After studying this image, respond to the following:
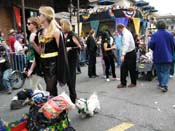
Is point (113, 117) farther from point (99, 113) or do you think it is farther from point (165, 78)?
point (165, 78)

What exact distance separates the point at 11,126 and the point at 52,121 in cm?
57

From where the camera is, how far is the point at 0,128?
4086mm

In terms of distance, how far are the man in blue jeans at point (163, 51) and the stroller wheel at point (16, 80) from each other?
3.70 meters

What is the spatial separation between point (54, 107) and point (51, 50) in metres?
0.95

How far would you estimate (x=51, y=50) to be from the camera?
4512mm

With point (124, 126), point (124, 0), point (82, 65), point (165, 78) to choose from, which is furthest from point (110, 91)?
point (124, 0)

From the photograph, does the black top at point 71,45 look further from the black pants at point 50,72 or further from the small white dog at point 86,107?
the black pants at point 50,72

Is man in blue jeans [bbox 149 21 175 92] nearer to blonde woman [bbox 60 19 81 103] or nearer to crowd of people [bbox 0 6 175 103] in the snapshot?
crowd of people [bbox 0 6 175 103]

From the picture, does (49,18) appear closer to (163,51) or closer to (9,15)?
(163,51)

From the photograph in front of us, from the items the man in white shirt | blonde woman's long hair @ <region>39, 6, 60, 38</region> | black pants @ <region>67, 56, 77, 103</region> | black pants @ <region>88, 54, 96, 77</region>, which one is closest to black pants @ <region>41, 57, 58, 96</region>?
blonde woman's long hair @ <region>39, 6, 60, 38</region>

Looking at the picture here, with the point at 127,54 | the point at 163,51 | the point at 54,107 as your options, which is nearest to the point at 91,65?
the point at 127,54

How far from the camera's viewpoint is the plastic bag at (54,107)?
394cm

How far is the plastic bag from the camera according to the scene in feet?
12.9

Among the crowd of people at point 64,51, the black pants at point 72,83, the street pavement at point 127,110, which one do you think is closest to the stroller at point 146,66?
the street pavement at point 127,110
